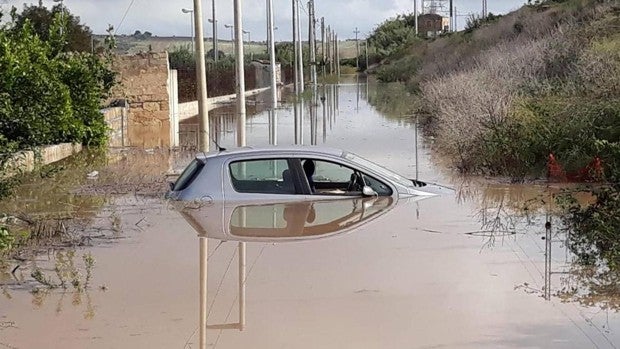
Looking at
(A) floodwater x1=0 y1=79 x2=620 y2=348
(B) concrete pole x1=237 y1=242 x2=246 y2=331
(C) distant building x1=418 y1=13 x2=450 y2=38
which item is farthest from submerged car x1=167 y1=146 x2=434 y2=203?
(C) distant building x1=418 y1=13 x2=450 y2=38

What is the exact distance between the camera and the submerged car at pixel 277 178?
593 inches

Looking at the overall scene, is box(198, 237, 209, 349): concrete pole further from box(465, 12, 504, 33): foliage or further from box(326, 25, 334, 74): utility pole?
box(326, 25, 334, 74): utility pole

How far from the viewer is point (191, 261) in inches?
460

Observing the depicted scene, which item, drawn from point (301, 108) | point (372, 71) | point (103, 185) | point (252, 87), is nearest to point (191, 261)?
point (103, 185)

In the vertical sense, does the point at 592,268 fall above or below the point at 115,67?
below

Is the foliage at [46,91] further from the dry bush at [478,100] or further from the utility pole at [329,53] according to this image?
the utility pole at [329,53]

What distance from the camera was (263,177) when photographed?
51.8ft

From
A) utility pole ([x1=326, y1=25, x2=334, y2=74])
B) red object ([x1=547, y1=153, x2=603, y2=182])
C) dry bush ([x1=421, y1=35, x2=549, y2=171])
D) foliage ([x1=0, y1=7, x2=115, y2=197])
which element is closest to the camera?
red object ([x1=547, y1=153, x2=603, y2=182])

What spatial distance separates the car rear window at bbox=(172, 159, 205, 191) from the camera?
15.4 metres

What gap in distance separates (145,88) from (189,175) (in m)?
19.2

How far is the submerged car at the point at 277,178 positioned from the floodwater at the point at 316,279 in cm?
31

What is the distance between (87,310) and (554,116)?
1286 centimetres

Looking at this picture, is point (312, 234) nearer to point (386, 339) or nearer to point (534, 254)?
point (534, 254)

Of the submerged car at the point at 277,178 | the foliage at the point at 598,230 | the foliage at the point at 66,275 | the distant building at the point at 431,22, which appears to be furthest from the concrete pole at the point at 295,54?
the distant building at the point at 431,22
